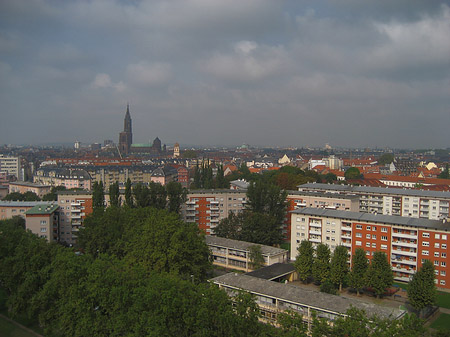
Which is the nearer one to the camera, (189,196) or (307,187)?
(189,196)

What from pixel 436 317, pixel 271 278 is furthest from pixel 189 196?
pixel 436 317

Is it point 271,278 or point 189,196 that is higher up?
point 189,196

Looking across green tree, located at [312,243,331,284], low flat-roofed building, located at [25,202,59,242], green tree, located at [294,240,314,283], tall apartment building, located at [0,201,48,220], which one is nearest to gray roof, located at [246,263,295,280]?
green tree, located at [294,240,314,283]

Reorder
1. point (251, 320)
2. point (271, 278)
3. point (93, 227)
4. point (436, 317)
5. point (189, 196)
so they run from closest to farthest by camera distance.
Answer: point (251, 320), point (436, 317), point (271, 278), point (93, 227), point (189, 196)

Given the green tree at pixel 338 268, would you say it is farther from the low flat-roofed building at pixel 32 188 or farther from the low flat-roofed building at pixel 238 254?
the low flat-roofed building at pixel 32 188

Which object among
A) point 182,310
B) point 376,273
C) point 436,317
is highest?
point 182,310

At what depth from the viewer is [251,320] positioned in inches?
509

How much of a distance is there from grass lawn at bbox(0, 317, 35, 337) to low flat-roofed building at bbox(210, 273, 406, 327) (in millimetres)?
9248

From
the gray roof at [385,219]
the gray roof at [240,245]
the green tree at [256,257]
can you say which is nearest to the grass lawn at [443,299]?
the gray roof at [385,219]

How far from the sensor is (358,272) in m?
22.3

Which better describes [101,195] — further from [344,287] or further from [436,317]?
[436,317]

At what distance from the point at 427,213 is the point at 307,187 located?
37.6 ft

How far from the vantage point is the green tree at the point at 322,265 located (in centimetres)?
2333

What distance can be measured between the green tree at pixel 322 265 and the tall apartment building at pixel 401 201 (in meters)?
13.9
